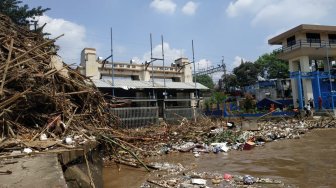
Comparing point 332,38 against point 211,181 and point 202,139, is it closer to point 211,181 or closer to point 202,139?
point 202,139

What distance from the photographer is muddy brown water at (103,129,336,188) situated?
7605mm

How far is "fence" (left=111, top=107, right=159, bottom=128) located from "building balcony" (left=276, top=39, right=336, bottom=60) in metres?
18.5

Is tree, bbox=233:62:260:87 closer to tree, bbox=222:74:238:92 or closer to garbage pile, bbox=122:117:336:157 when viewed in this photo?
tree, bbox=222:74:238:92

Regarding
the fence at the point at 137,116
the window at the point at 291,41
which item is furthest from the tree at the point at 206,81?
the fence at the point at 137,116

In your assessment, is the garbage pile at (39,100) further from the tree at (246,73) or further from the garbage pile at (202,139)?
the tree at (246,73)

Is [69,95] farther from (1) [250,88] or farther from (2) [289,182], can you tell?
(1) [250,88]

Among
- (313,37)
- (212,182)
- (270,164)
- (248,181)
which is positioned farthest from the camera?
(313,37)

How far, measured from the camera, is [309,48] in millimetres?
33438

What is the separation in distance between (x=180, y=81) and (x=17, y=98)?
28.7 metres

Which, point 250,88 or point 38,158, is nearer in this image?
point 38,158

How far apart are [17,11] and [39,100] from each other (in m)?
17.3

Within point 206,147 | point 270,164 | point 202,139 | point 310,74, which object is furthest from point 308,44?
point 270,164

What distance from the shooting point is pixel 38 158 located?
193 inches

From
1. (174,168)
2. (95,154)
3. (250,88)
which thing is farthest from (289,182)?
(250,88)
